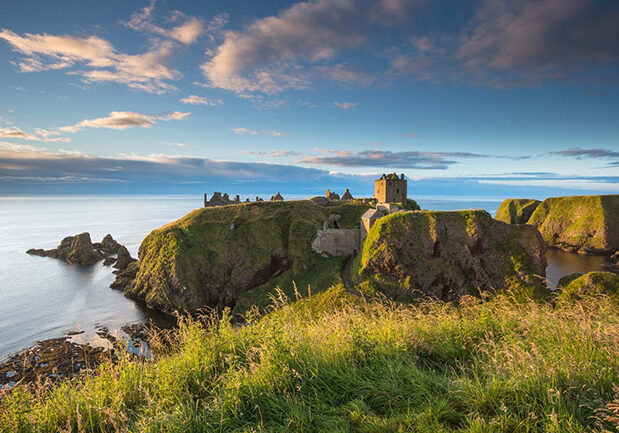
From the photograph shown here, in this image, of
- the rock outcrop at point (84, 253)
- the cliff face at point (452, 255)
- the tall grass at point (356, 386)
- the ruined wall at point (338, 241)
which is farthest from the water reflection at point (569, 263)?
the rock outcrop at point (84, 253)

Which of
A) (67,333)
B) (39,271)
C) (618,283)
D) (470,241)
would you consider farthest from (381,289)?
(39,271)

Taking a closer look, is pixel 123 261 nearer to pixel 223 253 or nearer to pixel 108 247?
pixel 108 247

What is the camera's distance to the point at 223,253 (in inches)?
2820

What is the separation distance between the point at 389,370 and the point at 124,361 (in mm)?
6047

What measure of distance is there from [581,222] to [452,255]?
409ft

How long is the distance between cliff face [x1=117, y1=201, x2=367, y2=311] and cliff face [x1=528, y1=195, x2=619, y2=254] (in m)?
112

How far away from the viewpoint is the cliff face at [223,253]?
2653 inches

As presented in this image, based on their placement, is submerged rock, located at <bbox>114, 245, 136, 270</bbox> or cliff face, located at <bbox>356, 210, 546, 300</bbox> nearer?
cliff face, located at <bbox>356, 210, 546, 300</bbox>

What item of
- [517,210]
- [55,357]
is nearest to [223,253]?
[55,357]

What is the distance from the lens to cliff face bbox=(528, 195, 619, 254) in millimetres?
117625

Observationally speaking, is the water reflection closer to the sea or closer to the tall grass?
the sea

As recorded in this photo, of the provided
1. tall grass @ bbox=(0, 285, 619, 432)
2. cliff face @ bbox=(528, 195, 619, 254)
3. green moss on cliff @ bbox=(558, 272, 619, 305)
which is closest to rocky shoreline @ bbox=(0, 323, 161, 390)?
tall grass @ bbox=(0, 285, 619, 432)

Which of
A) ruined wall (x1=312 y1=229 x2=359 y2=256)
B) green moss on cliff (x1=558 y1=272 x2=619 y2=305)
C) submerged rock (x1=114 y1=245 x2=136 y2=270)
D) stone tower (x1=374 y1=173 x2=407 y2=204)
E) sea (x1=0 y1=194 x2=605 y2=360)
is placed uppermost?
stone tower (x1=374 y1=173 x2=407 y2=204)

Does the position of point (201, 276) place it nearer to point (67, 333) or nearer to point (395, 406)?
point (67, 333)
